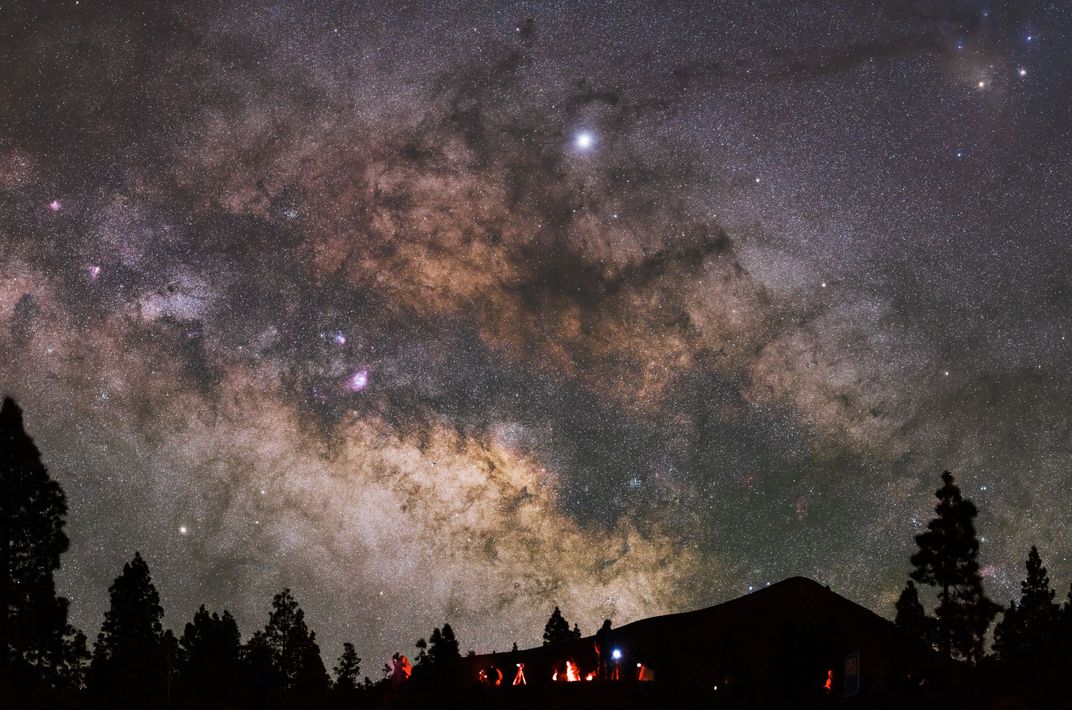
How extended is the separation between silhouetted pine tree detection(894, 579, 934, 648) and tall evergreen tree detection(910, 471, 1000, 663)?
803 millimetres

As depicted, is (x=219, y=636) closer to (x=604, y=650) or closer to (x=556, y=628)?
(x=556, y=628)

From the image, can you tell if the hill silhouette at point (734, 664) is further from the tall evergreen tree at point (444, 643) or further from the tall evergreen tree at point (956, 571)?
the tall evergreen tree at point (444, 643)

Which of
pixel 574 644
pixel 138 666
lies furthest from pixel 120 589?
pixel 574 644

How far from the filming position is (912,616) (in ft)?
230

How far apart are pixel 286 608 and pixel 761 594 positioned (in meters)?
43.7

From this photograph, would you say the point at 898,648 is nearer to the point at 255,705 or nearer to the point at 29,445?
the point at 255,705

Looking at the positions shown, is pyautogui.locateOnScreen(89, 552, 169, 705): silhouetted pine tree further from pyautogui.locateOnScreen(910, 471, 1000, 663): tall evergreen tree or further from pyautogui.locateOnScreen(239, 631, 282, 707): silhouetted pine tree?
pyautogui.locateOnScreen(910, 471, 1000, 663): tall evergreen tree

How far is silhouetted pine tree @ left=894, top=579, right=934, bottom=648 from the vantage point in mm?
61312

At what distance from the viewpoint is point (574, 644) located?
49.4 meters

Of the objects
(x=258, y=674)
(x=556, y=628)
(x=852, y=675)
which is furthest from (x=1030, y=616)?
(x=258, y=674)

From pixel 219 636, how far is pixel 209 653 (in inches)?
89.4

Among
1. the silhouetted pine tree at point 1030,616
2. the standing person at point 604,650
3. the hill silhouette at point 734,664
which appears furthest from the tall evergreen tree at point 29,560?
the silhouetted pine tree at point 1030,616

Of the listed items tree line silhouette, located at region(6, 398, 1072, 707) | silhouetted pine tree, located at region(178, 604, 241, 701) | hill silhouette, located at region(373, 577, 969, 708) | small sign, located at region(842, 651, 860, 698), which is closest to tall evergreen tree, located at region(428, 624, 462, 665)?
tree line silhouette, located at region(6, 398, 1072, 707)

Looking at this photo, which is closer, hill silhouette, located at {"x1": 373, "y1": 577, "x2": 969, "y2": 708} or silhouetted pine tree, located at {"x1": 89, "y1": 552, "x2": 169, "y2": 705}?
hill silhouette, located at {"x1": 373, "y1": 577, "x2": 969, "y2": 708}
